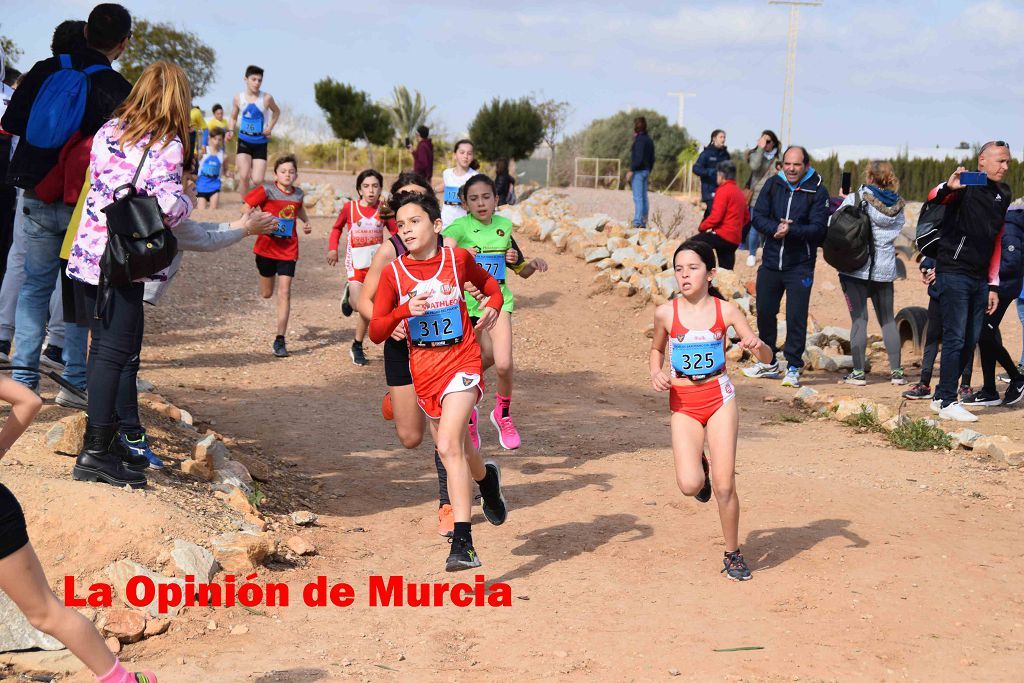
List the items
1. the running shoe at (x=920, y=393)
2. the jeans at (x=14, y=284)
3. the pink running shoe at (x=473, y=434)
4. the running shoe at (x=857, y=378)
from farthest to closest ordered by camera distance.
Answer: the running shoe at (x=857, y=378) → the running shoe at (x=920, y=393) → the jeans at (x=14, y=284) → the pink running shoe at (x=473, y=434)

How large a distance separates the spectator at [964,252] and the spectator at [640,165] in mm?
8744

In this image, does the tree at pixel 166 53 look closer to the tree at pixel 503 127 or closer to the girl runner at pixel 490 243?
the tree at pixel 503 127

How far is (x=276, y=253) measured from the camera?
11.3 meters

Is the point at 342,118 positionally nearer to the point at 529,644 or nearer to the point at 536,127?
the point at 536,127

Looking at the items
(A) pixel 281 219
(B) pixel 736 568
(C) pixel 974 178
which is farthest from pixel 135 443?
(C) pixel 974 178

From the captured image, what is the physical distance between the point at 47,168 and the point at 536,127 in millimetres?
33099

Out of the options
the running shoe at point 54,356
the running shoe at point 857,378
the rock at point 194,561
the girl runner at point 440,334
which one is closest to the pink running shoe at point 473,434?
the girl runner at point 440,334

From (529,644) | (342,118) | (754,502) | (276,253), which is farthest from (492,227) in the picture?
(342,118)

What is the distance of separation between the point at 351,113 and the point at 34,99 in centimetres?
3978

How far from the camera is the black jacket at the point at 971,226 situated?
942cm

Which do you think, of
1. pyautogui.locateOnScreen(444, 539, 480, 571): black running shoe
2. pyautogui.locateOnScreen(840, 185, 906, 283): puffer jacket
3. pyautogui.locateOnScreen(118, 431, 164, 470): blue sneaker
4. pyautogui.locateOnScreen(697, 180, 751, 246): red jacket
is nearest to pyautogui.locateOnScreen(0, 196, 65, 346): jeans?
pyautogui.locateOnScreen(118, 431, 164, 470): blue sneaker

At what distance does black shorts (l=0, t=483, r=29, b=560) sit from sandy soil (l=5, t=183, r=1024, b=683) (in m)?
1.22

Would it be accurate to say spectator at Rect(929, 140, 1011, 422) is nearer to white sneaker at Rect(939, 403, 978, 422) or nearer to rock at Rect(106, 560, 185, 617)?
white sneaker at Rect(939, 403, 978, 422)

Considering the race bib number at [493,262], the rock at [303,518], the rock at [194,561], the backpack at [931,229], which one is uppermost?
the backpack at [931,229]
